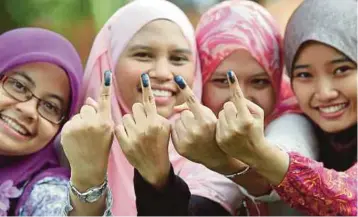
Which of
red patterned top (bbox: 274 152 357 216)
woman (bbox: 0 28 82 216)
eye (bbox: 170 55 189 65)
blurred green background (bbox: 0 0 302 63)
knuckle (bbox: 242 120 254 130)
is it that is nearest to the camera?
knuckle (bbox: 242 120 254 130)

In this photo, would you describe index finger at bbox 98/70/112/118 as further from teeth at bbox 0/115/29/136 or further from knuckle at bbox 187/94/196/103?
teeth at bbox 0/115/29/136

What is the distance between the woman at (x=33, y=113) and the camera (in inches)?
45.1

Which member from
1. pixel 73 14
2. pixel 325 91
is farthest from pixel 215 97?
pixel 73 14

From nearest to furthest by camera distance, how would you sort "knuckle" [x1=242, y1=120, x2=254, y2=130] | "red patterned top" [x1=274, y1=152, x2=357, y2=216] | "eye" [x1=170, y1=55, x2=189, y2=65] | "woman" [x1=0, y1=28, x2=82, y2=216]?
"knuckle" [x1=242, y1=120, x2=254, y2=130] → "red patterned top" [x1=274, y1=152, x2=357, y2=216] → "woman" [x1=0, y1=28, x2=82, y2=216] → "eye" [x1=170, y1=55, x2=189, y2=65]

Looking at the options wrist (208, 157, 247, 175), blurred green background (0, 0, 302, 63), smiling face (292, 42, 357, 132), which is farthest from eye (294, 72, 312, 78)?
blurred green background (0, 0, 302, 63)

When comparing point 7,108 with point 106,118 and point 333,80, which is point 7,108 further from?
point 333,80

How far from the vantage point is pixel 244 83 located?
1.30m

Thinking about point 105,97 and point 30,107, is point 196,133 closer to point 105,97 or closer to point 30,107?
point 105,97

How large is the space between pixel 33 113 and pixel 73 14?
0.68m

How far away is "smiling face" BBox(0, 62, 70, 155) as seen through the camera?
1.15 metres

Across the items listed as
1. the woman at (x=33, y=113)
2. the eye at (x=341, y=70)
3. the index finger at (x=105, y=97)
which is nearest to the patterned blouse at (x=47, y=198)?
the woman at (x=33, y=113)

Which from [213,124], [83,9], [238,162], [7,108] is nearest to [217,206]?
[238,162]

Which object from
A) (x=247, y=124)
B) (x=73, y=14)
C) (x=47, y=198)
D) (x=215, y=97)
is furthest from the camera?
(x=73, y=14)

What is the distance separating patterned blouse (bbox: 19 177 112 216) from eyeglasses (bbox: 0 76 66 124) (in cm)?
12
